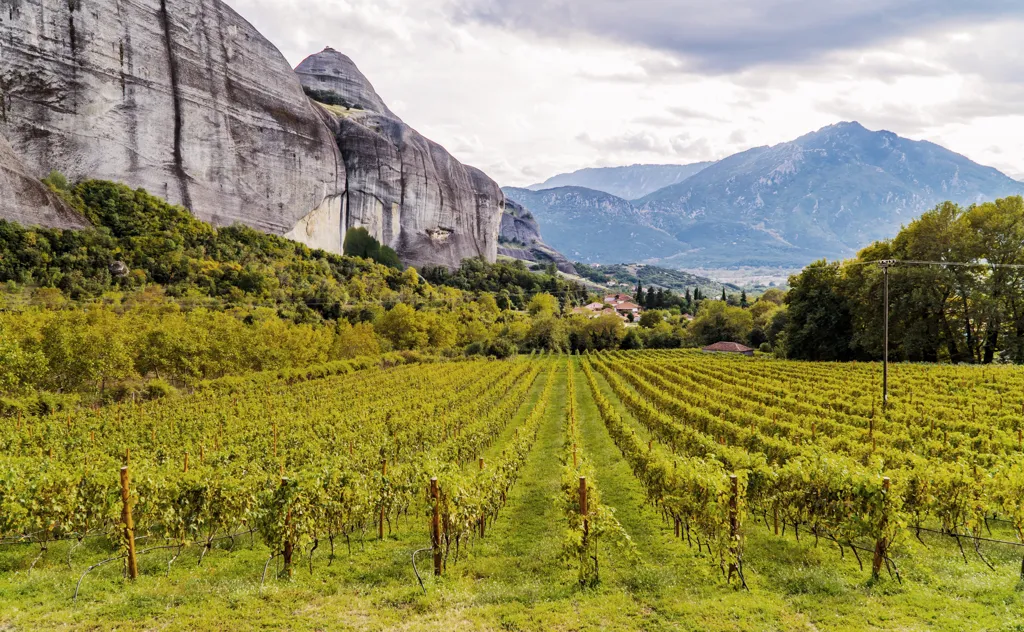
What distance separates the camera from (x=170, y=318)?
3712 cm

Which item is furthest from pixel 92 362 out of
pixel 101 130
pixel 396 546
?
pixel 101 130

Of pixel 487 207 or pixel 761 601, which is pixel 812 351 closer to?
pixel 761 601

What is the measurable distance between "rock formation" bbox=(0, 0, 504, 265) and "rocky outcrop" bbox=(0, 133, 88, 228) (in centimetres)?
15

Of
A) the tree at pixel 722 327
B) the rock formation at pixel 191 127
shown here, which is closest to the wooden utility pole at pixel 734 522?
the rock formation at pixel 191 127

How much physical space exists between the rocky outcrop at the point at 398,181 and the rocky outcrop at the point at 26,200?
146ft

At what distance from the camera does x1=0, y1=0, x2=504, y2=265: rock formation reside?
5922 cm

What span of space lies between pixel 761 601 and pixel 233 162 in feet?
282

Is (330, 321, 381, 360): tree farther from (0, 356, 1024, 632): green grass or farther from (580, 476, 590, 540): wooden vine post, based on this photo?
(580, 476, 590, 540): wooden vine post

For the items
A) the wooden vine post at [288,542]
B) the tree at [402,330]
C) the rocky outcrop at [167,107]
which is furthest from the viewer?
the rocky outcrop at [167,107]

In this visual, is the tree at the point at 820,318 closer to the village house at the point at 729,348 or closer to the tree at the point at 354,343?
the village house at the point at 729,348

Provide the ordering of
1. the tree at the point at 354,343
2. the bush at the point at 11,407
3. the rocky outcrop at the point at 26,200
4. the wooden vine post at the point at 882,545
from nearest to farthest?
the wooden vine post at the point at 882,545 → the bush at the point at 11,407 → the tree at the point at 354,343 → the rocky outcrop at the point at 26,200

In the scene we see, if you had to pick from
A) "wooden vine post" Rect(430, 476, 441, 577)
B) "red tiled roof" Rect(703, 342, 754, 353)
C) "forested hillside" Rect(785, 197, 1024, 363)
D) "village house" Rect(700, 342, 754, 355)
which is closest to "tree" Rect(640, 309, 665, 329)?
"red tiled roof" Rect(703, 342, 754, 353)

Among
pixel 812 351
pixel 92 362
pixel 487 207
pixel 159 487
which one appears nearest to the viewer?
pixel 159 487

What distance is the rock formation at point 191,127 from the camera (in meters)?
59.2
